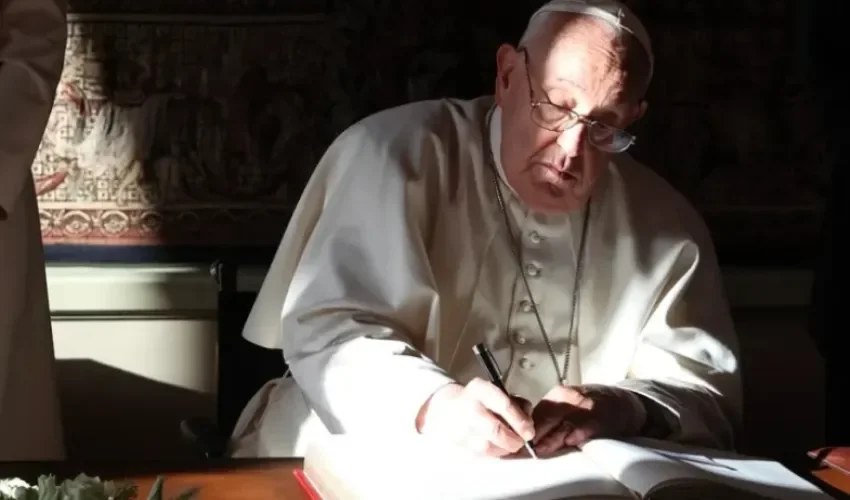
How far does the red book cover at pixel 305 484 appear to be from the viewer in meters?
1.47

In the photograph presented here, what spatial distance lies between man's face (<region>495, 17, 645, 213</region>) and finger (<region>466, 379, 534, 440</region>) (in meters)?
0.52

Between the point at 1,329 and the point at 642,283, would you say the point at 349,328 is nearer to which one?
the point at 642,283

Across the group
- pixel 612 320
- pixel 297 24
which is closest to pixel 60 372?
pixel 297 24

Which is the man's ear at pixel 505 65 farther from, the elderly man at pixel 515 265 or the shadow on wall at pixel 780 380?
the shadow on wall at pixel 780 380

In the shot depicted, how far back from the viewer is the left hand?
1.57 meters

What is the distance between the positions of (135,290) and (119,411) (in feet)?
1.07

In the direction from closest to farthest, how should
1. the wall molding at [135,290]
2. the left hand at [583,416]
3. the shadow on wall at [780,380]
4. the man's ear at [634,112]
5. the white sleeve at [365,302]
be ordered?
the left hand at [583,416], the white sleeve at [365,302], the man's ear at [634,112], the wall molding at [135,290], the shadow on wall at [780,380]

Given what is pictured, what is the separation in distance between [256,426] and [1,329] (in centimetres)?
52

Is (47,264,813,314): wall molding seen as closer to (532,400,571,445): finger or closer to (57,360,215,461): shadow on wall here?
(57,360,215,461): shadow on wall

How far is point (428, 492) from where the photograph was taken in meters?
1.31

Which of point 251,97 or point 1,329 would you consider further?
point 251,97

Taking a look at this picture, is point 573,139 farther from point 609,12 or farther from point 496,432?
point 496,432

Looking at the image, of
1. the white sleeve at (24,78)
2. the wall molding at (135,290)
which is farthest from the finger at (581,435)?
the wall molding at (135,290)

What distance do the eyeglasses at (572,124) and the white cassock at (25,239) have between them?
0.91 meters
